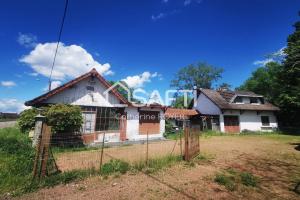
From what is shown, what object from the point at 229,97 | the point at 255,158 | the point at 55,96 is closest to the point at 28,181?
the point at 55,96

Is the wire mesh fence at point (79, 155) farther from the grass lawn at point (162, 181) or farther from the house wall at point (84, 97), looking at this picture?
the house wall at point (84, 97)

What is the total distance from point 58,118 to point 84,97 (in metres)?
3.65

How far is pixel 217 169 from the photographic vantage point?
24.4 ft

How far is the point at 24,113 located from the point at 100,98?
5.22m

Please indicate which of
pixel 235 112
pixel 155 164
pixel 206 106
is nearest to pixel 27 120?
pixel 155 164

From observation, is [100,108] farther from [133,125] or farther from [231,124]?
[231,124]

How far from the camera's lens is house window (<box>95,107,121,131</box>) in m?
14.8

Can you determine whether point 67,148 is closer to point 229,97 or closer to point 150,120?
point 150,120

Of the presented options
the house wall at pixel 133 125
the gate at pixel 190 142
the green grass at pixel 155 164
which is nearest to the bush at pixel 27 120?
the house wall at pixel 133 125

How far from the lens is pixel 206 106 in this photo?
91.9 feet

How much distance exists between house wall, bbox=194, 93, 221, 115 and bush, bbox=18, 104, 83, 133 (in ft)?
62.9

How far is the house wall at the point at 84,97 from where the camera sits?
1360 centimetres

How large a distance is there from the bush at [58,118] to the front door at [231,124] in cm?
1948

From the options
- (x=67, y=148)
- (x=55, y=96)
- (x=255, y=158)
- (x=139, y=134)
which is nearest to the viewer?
(x=255, y=158)
